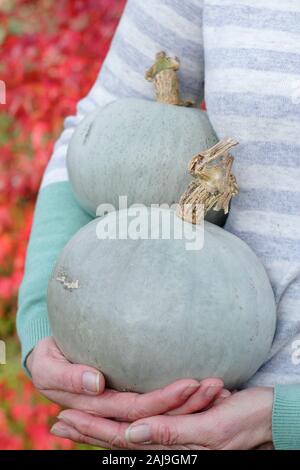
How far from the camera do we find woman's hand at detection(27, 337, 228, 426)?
856 mm

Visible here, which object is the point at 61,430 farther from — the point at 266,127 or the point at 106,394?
the point at 266,127

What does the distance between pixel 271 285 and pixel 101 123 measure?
318 millimetres

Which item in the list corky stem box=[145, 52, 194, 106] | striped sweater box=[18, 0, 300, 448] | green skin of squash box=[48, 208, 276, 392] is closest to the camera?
green skin of squash box=[48, 208, 276, 392]

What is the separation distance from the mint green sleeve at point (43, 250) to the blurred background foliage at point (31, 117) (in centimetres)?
111

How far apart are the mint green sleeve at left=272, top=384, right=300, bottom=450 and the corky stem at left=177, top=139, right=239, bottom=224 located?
24 centimetres

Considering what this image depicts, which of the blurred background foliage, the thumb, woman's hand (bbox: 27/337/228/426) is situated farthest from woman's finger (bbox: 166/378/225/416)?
the blurred background foliage

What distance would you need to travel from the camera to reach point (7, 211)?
2.65m

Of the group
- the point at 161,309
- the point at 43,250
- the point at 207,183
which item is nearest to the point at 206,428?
the point at 161,309

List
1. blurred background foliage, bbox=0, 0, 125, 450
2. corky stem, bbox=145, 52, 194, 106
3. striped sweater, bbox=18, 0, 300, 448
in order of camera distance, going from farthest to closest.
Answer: blurred background foliage, bbox=0, 0, 125, 450
corky stem, bbox=145, 52, 194, 106
striped sweater, bbox=18, 0, 300, 448

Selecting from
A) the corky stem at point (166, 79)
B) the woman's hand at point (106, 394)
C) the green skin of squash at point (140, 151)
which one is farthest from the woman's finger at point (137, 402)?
the corky stem at point (166, 79)

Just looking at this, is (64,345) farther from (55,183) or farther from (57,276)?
(55,183)

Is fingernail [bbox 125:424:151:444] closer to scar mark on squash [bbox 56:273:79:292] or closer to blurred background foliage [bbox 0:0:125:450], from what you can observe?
scar mark on squash [bbox 56:273:79:292]
